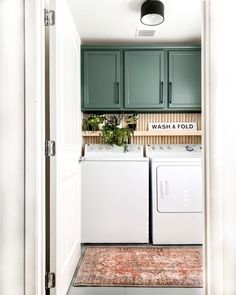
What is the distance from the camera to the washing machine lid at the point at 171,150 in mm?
3438

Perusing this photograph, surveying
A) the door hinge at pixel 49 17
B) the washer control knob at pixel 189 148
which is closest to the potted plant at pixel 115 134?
the washer control knob at pixel 189 148

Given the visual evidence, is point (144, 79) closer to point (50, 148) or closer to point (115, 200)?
point (115, 200)

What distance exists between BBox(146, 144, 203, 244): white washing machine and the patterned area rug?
149 millimetres

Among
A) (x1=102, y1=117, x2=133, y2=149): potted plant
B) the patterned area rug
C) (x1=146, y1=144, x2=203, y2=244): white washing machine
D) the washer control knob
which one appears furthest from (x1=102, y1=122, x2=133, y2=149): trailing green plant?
the patterned area rug

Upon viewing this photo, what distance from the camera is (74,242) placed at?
239 centimetres

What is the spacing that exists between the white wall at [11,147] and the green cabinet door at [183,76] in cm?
219

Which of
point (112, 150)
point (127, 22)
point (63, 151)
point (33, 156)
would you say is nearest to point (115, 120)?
point (112, 150)

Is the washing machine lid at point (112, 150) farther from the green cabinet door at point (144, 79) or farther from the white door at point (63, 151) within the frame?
the white door at point (63, 151)

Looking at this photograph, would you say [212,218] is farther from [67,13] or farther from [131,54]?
[131,54]

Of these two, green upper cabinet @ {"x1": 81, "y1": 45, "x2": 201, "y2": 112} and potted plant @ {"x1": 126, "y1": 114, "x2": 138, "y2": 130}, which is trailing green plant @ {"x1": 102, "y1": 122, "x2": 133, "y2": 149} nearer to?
potted plant @ {"x1": 126, "y1": 114, "x2": 138, "y2": 130}

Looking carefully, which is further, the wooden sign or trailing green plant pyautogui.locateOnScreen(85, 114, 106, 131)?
the wooden sign

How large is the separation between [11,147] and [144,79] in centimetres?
229

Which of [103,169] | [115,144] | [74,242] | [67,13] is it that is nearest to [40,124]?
[67,13]

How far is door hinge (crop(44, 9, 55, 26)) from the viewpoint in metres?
1.71
